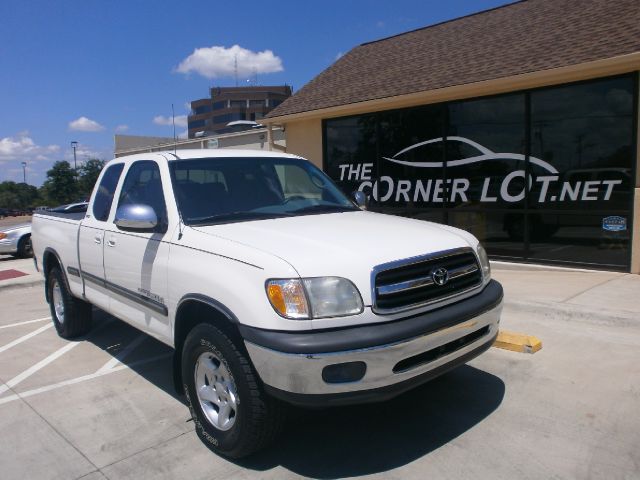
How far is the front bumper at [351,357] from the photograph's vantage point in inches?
111

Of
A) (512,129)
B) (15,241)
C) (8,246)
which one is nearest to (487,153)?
(512,129)

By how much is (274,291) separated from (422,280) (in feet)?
2.97

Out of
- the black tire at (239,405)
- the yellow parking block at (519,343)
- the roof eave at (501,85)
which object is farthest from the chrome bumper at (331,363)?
the roof eave at (501,85)

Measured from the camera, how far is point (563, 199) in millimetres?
8703

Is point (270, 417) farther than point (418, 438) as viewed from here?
No

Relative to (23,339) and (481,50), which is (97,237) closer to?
(23,339)

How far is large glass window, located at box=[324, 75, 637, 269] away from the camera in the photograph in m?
8.16

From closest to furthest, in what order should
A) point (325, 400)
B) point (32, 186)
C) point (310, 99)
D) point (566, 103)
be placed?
point (325, 400) → point (566, 103) → point (310, 99) → point (32, 186)

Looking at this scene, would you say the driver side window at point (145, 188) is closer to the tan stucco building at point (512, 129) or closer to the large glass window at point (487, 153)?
the tan stucco building at point (512, 129)

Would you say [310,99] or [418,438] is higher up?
[310,99]

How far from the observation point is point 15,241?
13.8 meters

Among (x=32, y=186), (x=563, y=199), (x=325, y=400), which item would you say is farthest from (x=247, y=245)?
(x=32, y=186)

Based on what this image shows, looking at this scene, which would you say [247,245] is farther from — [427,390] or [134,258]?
[427,390]

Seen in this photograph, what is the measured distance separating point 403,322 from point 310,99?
34.7 feet
